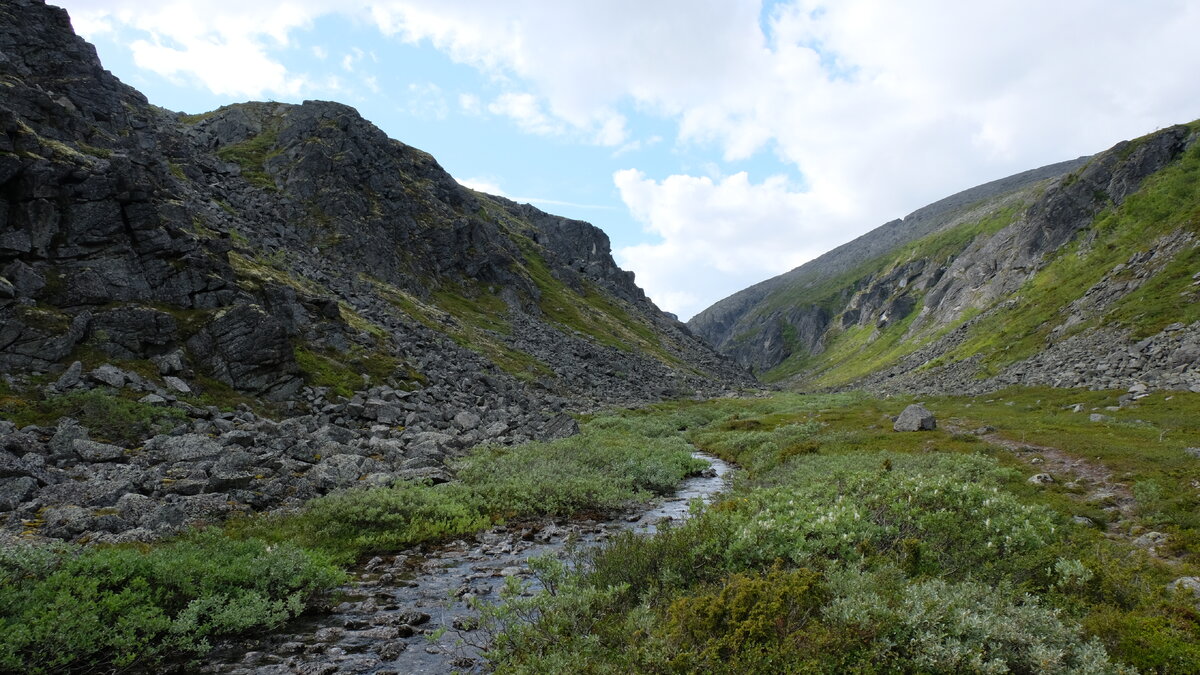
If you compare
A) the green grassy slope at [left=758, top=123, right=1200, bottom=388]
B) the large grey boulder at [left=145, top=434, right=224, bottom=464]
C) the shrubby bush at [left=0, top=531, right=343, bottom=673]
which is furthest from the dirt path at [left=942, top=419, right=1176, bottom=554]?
the green grassy slope at [left=758, top=123, right=1200, bottom=388]

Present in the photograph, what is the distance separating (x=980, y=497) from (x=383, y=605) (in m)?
17.3

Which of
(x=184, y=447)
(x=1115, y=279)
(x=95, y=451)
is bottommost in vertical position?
(x=1115, y=279)

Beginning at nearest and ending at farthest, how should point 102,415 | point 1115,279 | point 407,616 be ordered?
point 407,616 → point 102,415 → point 1115,279

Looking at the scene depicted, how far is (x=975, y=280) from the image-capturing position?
154 m

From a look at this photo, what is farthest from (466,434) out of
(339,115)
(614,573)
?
(339,115)

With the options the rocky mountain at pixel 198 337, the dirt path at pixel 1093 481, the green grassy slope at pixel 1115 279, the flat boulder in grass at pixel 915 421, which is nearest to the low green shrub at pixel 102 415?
the rocky mountain at pixel 198 337

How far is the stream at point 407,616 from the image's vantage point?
Result: 11039 millimetres

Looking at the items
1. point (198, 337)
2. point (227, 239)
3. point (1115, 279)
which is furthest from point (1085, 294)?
point (227, 239)

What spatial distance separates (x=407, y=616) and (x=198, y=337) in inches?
1147

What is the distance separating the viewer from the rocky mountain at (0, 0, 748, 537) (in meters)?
20.8

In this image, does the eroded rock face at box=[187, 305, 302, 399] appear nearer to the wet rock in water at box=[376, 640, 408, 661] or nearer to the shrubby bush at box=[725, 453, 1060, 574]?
the wet rock in water at box=[376, 640, 408, 661]

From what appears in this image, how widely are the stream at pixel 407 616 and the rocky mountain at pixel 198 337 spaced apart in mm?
6604

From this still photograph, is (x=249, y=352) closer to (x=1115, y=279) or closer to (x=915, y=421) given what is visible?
(x=915, y=421)

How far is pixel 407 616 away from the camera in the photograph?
1337 centimetres
